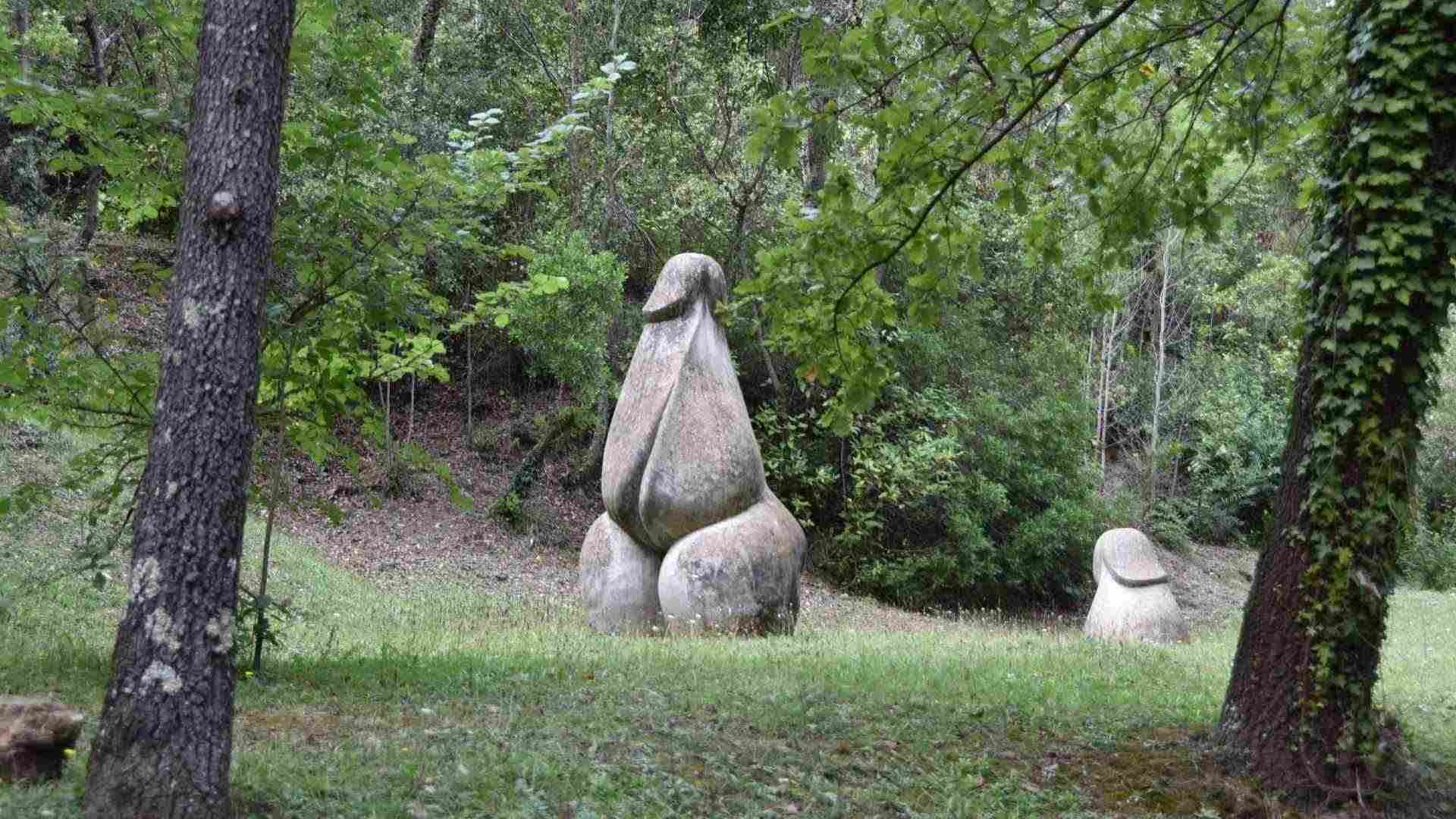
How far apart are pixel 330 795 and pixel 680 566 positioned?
22.2ft

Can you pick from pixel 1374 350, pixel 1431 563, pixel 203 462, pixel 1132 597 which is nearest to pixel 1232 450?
pixel 1431 563

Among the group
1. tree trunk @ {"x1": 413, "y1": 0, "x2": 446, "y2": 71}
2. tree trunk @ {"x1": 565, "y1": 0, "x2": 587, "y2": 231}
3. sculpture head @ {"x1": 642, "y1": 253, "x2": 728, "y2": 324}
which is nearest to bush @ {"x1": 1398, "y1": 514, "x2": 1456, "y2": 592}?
tree trunk @ {"x1": 565, "y1": 0, "x2": 587, "y2": 231}

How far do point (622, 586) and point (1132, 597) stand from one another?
7407 mm

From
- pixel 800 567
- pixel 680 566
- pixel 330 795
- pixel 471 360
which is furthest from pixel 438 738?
pixel 471 360

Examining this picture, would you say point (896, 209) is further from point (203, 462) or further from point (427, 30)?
point (427, 30)

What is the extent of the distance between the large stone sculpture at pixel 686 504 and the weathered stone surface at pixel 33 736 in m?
7.12

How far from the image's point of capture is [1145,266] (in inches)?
1310

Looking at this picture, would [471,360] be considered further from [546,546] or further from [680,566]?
[680,566]

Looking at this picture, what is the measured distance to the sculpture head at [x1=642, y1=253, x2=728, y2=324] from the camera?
12.3m

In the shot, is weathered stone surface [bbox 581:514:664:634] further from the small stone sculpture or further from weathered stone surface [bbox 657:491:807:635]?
the small stone sculpture

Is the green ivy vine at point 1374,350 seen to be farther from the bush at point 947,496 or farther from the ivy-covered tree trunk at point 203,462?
the bush at point 947,496

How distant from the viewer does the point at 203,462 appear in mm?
4438

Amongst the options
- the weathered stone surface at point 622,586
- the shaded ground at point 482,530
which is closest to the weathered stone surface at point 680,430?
the weathered stone surface at point 622,586

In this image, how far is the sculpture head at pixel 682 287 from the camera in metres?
12.3
